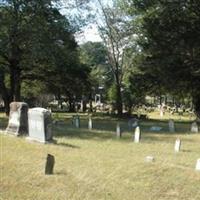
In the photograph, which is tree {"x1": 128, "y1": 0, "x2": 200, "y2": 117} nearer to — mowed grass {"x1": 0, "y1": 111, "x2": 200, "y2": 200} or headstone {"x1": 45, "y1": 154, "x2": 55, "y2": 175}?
mowed grass {"x1": 0, "y1": 111, "x2": 200, "y2": 200}

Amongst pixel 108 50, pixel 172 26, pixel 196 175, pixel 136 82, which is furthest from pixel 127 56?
pixel 196 175

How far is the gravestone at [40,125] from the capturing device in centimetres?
1888

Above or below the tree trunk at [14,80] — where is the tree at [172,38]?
above

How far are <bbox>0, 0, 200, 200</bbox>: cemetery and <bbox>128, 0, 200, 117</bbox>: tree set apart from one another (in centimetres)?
7

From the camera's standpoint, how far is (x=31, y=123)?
20.1 m

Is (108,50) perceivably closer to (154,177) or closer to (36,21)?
(36,21)

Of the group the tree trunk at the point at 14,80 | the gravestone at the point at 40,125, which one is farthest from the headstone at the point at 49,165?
the tree trunk at the point at 14,80

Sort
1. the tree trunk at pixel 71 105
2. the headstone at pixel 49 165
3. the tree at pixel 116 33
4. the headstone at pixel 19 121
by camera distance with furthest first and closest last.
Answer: the tree trunk at pixel 71 105, the tree at pixel 116 33, the headstone at pixel 19 121, the headstone at pixel 49 165

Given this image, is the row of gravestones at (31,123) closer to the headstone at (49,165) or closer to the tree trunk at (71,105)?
the headstone at (49,165)

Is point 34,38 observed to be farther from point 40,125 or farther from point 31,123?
point 40,125

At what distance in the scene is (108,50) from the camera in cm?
4681

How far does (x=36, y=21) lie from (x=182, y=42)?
9.85 meters

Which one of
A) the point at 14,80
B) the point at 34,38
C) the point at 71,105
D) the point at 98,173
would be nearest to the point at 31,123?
the point at 98,173

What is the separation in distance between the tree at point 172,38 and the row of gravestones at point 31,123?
15604 mm
